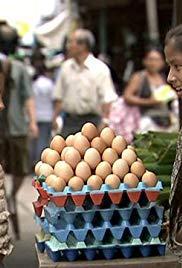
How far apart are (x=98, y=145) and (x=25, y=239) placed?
11.1 feet

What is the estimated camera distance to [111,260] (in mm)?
4203

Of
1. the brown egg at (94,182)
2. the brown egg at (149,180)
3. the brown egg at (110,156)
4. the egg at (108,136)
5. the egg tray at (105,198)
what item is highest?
the egg at (108,136)

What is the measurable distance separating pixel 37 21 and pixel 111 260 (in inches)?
691

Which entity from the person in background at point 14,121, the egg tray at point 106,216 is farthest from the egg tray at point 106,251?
the person in background at point 14,121

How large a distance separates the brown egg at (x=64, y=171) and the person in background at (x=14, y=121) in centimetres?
415

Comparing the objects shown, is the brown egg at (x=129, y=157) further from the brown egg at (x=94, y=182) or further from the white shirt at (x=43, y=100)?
the white shirt at (x=43, y=100)

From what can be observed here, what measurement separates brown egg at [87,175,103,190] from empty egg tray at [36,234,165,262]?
28 cm

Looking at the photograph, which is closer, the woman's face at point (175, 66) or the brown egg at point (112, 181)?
the woman's face at point (175, 66)

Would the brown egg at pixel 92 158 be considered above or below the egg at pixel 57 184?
above

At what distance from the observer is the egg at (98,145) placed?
4.39 m

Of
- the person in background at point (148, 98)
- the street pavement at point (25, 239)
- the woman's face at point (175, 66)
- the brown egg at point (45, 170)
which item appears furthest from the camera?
the person in background at point (148, 98)

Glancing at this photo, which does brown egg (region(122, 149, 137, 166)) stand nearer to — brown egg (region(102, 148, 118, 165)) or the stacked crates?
brown egg (region(102, 148, 118, 165))

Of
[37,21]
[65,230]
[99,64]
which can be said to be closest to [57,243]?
[65,230]

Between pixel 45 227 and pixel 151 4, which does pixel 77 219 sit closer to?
pixel 45 227
